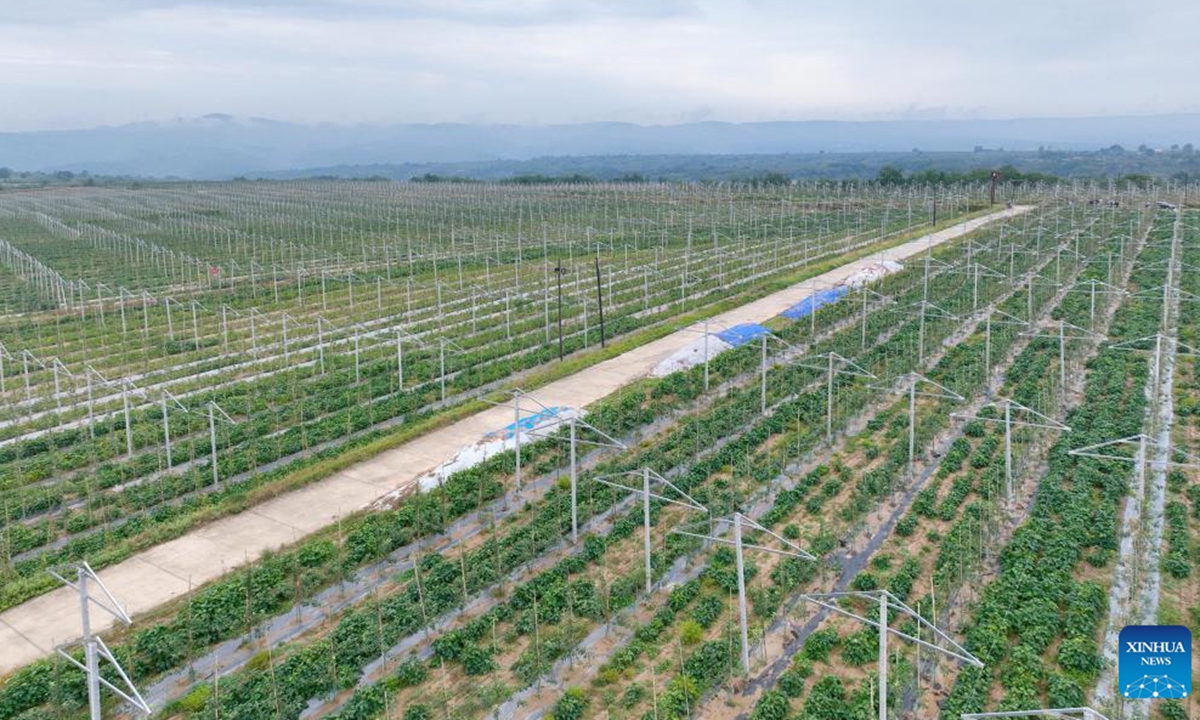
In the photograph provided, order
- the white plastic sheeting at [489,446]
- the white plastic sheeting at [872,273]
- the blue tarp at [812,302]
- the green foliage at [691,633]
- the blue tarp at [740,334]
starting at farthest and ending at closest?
the white plastic sheeting at [872,273]
the blue tarp at [812,302]
the blue tarp at [740,334]
the white plastic sheeting at [489,446]
the green foliage at [691,633]

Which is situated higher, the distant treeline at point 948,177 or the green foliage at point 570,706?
the distant treeline at point 948,177

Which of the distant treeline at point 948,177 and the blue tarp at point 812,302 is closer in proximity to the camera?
the blue tarp at point 812,302

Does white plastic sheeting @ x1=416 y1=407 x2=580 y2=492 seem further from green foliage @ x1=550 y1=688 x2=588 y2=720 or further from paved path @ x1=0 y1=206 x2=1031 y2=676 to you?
green foliage @ x1=550 y1=688 x2=588 y2=720

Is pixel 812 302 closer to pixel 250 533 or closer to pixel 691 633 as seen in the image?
pixel 691 633

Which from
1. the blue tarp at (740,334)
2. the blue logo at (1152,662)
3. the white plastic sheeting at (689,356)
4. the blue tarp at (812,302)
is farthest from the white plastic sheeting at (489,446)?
the blue tarp at (812,302)

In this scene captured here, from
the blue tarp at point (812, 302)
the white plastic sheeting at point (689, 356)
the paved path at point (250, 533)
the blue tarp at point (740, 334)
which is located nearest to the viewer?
the paved path at point (250, 533)

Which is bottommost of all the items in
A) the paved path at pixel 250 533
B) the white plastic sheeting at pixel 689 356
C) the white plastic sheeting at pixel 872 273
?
the paved path at pixel 250 533

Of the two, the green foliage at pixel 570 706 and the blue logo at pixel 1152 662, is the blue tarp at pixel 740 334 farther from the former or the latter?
the blue logo at pixel 1152 662
